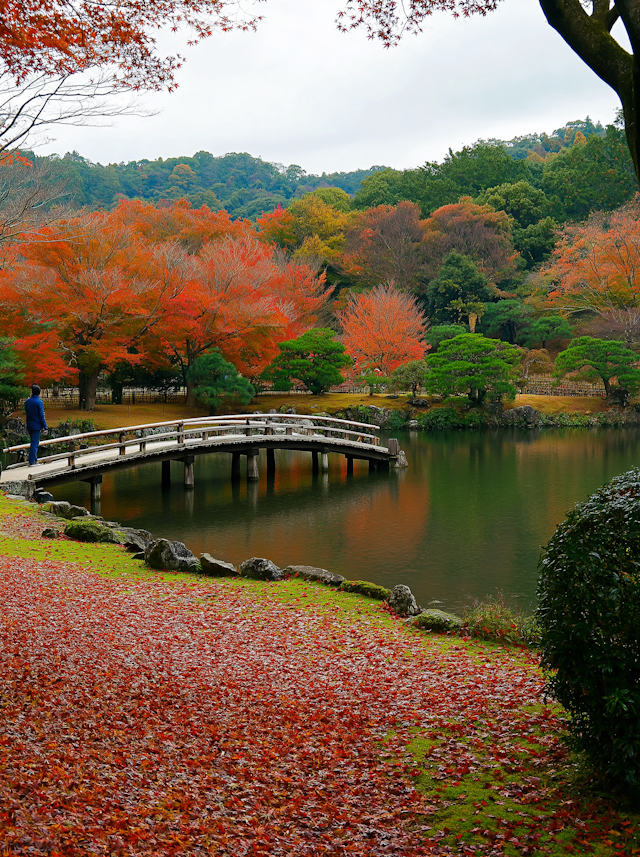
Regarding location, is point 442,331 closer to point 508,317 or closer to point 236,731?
point 508,317

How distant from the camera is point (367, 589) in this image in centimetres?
809

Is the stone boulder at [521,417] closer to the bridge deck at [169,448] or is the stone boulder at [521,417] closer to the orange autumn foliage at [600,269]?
the orange autumn foliage at [600,269]

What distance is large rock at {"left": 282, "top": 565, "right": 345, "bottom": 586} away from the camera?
8445 millimetres

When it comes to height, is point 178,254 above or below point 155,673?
above

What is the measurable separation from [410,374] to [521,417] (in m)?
5.72

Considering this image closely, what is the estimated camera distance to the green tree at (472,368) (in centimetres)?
3139

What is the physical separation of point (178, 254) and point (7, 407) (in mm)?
9319

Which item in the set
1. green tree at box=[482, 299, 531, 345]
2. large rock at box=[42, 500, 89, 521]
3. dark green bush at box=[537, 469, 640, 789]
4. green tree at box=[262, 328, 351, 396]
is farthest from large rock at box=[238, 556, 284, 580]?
green tree at box=[482, 299, 531, 345]

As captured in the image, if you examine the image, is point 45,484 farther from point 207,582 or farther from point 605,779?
point 605,779

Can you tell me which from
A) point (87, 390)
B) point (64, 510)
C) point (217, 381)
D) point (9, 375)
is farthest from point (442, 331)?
point (64, 510)

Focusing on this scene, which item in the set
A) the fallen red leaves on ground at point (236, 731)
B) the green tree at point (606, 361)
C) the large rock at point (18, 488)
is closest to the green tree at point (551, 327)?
the green tree at point (606, 361)

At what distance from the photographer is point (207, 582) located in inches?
329

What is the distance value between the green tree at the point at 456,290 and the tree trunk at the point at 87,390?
21.5 metres

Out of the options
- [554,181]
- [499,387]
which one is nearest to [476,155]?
[554,181]
